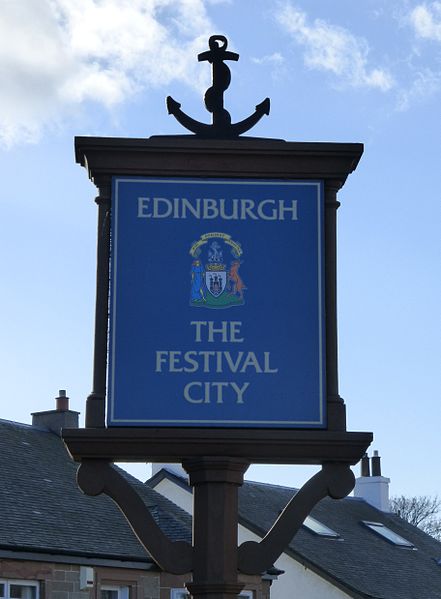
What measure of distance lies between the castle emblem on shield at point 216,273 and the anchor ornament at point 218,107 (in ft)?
2.40

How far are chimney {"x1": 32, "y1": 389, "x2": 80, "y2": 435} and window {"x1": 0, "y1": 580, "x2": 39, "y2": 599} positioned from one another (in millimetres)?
7050

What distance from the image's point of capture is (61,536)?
22.8 m

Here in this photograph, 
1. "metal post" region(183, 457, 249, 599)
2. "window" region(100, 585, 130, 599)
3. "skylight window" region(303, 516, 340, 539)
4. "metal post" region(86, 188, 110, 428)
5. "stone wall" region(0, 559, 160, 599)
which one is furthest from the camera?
"skylight window" region(303, 516, 340, 539)

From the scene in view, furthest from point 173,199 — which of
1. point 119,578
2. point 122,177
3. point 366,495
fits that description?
point 366,495

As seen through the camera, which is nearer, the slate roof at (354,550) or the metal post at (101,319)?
the metal post at (101,319)

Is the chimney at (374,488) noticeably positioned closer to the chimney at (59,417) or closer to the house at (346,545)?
the house at (346,545)

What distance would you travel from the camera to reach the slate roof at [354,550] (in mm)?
30938

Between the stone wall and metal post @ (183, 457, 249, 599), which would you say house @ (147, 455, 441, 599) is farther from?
metal post @ (183, 457, 249, 599)

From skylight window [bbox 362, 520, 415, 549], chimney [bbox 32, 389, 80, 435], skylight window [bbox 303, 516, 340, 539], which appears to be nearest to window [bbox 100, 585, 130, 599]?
chimney [bbox 32, 389, 80, 435]

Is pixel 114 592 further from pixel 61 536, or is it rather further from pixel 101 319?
pixel 101 319

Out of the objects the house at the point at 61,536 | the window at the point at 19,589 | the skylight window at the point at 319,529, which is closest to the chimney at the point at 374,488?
the skylight window at the point at 319,529

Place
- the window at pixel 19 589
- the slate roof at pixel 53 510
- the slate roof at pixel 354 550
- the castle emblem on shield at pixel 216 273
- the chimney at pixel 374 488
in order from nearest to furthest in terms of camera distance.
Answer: the castle emblem on shield at pixel 216 273 → the window at pixel 19 589 → the slate roof at pixel 53 510 → the slate roof at pixel 354 550 → the chimney at pixel 374 488

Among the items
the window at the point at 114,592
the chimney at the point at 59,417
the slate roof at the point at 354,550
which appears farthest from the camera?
the slate roof at the point at 354,550

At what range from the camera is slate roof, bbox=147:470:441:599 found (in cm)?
3094
